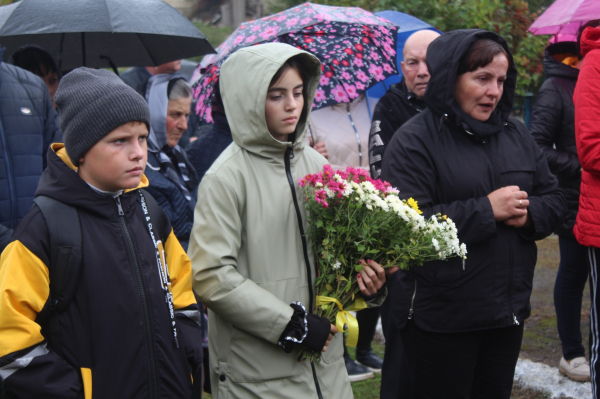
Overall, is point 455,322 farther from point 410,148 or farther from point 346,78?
point 346,78

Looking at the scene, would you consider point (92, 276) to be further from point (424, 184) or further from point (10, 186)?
point (424, 184)

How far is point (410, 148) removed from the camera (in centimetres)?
304

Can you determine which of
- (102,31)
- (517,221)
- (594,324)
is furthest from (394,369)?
(102,31)

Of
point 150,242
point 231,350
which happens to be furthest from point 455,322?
point 150,242

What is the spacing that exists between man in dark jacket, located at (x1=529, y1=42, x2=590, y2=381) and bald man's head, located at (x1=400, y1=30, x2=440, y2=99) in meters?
0.95

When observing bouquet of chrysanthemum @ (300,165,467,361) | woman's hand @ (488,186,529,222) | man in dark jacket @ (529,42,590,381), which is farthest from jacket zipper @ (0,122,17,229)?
man in dark jacket @ (529,42,590,381)

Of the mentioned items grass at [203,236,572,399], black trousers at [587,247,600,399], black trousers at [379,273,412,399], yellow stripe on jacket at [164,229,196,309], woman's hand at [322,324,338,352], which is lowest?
grass at [203,236,572,399]

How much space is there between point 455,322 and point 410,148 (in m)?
0.85

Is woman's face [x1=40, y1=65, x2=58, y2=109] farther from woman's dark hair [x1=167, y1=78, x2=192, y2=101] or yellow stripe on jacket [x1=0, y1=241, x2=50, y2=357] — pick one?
yellow stripe on jacket [x1=0, y1=241, x2=50, y2=357]

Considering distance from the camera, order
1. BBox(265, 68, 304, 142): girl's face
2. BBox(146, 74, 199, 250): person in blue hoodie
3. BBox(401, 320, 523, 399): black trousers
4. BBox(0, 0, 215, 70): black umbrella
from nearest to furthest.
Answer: BBox(265, 68, 304, 142): girl's face → BBox(401, 320, 523, 399): black trousers → BBox(146, 74, 199, 250): person in blue hoodie → BBox(0, 0, 215, 70): black umbrella

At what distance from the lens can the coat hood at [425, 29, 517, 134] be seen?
3029 mm

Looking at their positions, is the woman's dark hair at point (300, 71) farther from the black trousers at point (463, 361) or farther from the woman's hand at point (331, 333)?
the black trousers at point (463, 361)

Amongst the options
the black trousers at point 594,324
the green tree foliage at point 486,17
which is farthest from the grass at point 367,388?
the green tree foliage at point 486,17

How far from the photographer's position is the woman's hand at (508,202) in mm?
2887
